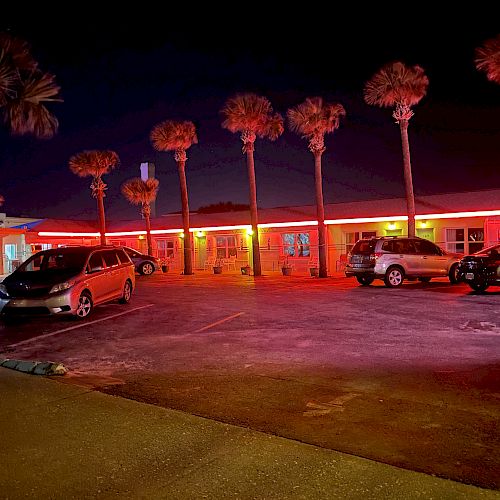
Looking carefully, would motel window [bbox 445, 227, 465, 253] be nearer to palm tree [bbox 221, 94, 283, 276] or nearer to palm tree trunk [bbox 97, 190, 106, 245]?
palm tree [bbox 221, 94, 283, 276]

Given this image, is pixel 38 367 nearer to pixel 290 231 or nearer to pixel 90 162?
pixel 290 231

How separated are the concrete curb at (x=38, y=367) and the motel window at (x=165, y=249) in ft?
97.2

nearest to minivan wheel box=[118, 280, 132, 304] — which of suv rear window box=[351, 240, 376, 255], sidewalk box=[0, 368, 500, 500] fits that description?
suv rear window box=[351, 240, 376, 255]

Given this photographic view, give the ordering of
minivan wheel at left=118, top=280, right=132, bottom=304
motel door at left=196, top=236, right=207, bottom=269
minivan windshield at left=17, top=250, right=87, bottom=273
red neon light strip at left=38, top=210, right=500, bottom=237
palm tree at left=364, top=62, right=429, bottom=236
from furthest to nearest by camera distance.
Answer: motel door at left=196, top=236, right=207, bottom=269 < red neon light strip at left=38, top=210, right=500, bottom=237 < palm tree at left=364, top=62, right=429, bottom=236 < minivan wheel at left=118, top=280, right=132, bottom=304 < minivan windshield at left=17, top=250, right=87, bottom=273

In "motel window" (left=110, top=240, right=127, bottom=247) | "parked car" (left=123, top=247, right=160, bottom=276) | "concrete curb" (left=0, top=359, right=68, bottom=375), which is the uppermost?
"motel window" (left=110, top=240, right=127, bottom=247)

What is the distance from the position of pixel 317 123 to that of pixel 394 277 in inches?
409

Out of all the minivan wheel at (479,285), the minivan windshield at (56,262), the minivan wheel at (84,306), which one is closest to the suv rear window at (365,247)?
A: the minivan wheel at (479,285)

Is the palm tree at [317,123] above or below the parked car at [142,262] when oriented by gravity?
above

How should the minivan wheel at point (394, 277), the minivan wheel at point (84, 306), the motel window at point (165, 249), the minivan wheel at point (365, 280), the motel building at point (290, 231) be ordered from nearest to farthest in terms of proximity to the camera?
the minivan wheel at point (84, 306), the minivan wheel at point (394, 277), the minivan wheel at point (365, 280), the motel building at point (290, 231), the motel window at point (165, 249)

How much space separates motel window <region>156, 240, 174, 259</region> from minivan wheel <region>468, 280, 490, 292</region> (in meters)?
24.0

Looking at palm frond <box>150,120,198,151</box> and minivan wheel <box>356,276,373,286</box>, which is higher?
palm frond <box>150,120,198,151</box>

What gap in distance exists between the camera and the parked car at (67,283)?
1212cm

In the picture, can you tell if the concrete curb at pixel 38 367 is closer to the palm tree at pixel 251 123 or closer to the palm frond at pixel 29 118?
the palm frond at pixel 29 118

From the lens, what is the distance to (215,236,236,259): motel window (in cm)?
3503
